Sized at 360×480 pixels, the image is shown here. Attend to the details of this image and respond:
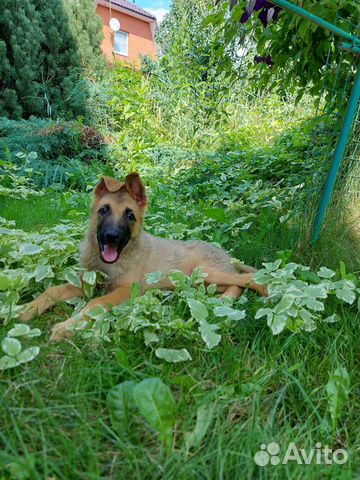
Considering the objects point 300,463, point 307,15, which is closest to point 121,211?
point 307,15

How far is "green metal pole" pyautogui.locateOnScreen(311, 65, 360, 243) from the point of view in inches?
119

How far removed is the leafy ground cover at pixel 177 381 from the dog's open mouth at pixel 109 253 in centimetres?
28

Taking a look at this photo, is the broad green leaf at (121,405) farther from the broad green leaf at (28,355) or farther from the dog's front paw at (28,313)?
the dog's front paw at (28,313)

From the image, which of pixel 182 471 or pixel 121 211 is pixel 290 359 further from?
pixel 121 211

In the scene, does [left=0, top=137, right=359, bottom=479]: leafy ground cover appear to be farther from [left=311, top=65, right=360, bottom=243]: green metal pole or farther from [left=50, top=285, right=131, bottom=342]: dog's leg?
[left=311, top=65, right=360, bottom=243]: green metal pole

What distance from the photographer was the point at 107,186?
10.1 feet

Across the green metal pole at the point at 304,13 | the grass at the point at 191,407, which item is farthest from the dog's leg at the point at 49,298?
the green metal pole at the point at 304,13

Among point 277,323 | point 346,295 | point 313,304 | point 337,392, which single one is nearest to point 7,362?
point 277,323

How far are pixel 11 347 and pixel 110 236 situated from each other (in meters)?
1.23

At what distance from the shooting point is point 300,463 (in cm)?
152

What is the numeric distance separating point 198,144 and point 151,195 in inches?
151

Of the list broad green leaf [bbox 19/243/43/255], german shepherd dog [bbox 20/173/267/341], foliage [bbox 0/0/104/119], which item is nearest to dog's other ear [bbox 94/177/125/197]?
german shepherd dog [bbox 20/173/267/341]

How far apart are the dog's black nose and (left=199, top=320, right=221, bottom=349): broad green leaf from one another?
105 centimetres

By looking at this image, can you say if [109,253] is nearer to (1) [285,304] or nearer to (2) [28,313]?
(2) [28,313]
